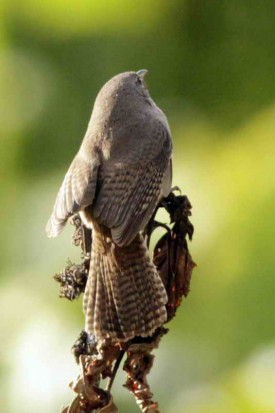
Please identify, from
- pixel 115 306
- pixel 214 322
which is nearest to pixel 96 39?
pixel 214 322

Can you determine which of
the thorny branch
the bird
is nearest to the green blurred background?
the bird

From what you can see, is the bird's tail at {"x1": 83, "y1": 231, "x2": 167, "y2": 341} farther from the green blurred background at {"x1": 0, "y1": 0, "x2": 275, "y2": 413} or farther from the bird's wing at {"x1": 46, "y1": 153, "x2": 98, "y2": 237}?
the green blurred background at {"x1": 0, "y1": 0, "x2": 275, "y2": 413}

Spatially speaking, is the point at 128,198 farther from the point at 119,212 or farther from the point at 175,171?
the point at 175,171

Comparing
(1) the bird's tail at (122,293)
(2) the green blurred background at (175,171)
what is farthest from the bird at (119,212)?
(2) the green blurred background at (175,171)

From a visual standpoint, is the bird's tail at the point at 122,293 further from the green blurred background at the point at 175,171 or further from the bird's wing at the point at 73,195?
the green blurred background at the point at 175,171

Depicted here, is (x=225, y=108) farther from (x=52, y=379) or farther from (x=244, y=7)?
(x=52, y=379)

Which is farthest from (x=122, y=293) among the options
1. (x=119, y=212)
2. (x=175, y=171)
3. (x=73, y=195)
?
(x=175, y=171)
